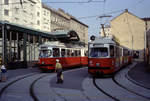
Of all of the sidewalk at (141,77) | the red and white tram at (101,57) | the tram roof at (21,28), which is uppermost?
the tram roof at (21,28)

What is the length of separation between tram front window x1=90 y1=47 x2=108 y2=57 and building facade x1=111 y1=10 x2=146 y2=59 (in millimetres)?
42785

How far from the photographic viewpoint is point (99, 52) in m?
15.2

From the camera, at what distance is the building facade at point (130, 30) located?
57.2 meters

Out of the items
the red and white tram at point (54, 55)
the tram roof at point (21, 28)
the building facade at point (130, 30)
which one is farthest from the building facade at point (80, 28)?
the red and white tram at point (54, 55)

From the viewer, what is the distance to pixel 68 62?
76.7ft

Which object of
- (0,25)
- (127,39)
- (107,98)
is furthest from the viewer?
(127,39)

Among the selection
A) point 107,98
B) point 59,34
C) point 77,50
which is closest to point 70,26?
point 59,34

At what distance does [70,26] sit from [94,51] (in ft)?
164

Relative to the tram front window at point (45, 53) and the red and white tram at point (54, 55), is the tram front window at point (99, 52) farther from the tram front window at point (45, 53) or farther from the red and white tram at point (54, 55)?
the tram front window at point (45, 53)

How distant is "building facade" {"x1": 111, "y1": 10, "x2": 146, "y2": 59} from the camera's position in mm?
57250

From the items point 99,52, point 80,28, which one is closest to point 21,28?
point 99,52

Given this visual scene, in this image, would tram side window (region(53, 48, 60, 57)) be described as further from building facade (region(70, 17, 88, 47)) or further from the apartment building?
building facade (region(70, 17, 88, 47))

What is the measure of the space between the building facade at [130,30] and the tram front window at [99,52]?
42785 millimetres

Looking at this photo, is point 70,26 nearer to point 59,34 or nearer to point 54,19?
point 54,19
